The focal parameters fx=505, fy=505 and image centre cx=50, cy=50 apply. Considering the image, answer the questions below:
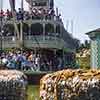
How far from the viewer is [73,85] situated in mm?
6457

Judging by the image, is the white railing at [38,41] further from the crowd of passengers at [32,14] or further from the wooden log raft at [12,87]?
the wooden log raft at [12,87]

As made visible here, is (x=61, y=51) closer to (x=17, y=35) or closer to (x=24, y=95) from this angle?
(x=17, y=35)

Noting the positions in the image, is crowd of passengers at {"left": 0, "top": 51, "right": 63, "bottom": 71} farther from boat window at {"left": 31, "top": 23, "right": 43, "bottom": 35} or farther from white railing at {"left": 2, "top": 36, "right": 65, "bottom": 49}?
boat window at {"left": 31, "top": 23, "right": 43, "bottom": 35}

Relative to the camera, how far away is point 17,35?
5603 cm

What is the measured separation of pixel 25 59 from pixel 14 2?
23472 millimetres

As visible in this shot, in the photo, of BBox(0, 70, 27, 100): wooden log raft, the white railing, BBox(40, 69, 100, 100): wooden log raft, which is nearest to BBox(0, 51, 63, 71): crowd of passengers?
the white railing

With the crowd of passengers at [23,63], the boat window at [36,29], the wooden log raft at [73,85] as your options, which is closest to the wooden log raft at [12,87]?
the wooden log raft at [73,85]

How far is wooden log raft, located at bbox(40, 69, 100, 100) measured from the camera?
6406mm

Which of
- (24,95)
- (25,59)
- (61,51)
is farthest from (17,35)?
(24,95)

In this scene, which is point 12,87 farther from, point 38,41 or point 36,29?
point 36,29

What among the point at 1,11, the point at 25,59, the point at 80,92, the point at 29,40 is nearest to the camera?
the point at 80,92

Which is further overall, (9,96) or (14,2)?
(14,2)

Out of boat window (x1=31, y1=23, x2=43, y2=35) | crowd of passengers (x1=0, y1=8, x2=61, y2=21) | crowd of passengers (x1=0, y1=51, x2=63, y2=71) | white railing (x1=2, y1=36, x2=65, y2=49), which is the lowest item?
crowd of passengers (x1=0, y1=51, x2=63, y2=71)

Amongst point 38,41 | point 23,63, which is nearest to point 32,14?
point 38,41
